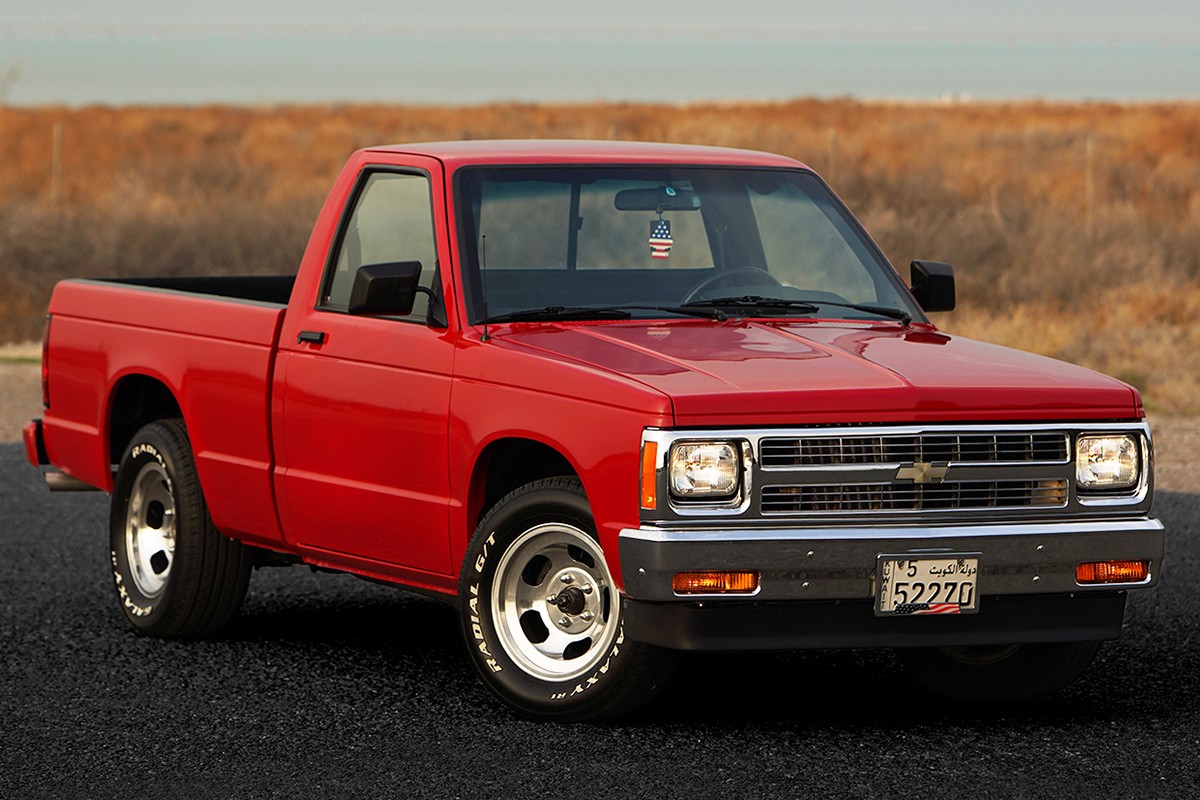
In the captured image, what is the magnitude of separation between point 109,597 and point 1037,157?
3953 cm

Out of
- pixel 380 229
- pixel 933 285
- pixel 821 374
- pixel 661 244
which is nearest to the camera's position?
pixel 821 374

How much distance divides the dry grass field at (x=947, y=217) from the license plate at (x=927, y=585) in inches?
482

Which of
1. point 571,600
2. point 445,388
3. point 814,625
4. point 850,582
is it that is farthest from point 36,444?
point 850,582

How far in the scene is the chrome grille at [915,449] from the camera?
20.2 feet

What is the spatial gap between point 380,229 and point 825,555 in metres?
2.58

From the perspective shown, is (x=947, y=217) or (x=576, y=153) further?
(x=947, y=217)

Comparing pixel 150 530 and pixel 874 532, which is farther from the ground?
pixel 874 532

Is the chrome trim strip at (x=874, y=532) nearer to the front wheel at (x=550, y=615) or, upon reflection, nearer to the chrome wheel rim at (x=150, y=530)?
the front wheel at (x=550, y=615)

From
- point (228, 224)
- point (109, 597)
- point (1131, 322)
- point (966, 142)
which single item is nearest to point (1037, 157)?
point (966, 142)

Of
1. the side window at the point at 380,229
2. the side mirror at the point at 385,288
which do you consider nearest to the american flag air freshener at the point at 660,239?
the side window at the point at 380,229

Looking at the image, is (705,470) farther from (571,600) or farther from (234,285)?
(234,285)

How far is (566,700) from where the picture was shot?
656cm

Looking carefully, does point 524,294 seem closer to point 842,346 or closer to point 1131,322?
point 842,346

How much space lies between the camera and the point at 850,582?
6164mm
